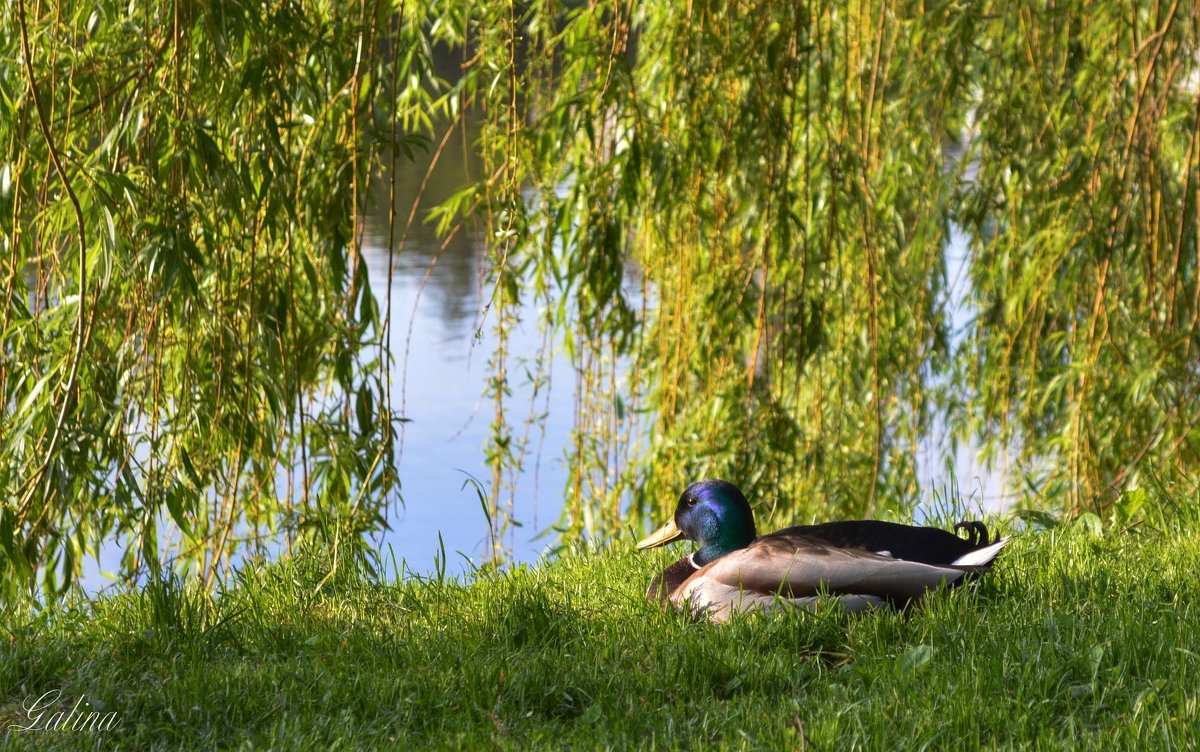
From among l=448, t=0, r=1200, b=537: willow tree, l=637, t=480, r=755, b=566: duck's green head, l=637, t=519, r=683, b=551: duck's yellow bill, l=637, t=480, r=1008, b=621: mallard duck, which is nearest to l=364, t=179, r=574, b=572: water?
l=448, t=0, r=1200, b=537: willow tree

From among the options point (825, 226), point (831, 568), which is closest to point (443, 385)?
point (825, 226)

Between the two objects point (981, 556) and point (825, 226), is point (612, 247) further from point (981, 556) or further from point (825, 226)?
point (981, 556)

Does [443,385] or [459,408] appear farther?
[443,385]

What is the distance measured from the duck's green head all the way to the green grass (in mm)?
222

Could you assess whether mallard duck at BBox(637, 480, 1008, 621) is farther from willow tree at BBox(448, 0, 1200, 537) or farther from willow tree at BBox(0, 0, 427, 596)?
willow tree at BBox(448, 0, 1200, 537)

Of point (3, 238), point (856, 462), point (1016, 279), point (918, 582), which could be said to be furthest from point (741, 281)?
point (3, 238)

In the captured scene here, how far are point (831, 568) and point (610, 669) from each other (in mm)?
517

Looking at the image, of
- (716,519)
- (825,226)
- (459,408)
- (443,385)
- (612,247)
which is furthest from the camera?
(443,385)

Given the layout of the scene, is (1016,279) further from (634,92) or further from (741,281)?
(634,92)

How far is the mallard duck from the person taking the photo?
2.83 m

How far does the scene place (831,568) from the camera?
2842 millimetres

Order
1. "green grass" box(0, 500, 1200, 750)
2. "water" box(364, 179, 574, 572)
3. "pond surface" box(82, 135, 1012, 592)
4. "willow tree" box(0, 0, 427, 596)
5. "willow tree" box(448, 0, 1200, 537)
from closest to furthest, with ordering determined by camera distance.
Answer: "green grass" box(0, 500, 1200, 750) → "willow tree" box(0, 0, 427, 596) → "willow tree" box(448, 0, 1200, 537) → "pond surface" box(82, 135, 1012, 592) → "water" box(364, 179, 574, 572)

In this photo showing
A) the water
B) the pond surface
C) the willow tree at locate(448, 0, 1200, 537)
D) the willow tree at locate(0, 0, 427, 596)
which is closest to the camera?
the willow tree at locate(0, 0, 427, 596)

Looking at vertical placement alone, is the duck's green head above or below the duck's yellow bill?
above
